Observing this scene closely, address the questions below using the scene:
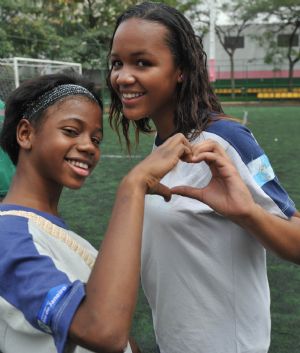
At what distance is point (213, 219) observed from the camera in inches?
52.9

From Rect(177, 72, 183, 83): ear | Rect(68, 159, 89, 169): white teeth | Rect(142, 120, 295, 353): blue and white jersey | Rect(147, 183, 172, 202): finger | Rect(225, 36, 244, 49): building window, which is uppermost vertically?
Rect(177, 72, 183, 83): ear

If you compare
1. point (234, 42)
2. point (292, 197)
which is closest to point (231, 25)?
point (234, 42)

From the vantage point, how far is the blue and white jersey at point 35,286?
0.94m

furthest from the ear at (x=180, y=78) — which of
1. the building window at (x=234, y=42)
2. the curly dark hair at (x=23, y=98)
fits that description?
the building window at (x=234, y=42)

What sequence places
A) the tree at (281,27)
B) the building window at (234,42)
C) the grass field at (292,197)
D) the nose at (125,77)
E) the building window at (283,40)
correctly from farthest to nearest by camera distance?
the building window at (234,42)
the building window at (283,40)
the tree at (281,27)
the grass field at (292,197)
the nose at (125,77)

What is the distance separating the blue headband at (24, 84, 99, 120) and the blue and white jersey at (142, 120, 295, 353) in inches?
13.0

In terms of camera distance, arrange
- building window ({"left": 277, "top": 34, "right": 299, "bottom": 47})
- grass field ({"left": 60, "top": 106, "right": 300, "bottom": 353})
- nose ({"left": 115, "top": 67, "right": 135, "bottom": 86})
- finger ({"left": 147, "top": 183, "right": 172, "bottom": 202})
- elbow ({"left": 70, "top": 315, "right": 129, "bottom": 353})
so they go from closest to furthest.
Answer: elbow ({"left": 70, "top": 315, "right": 129, "bottom": 353}) → finger ({"left": 147, "top": 183, "right": 172, "bottom": 202}) → nose ({"left": 115, "top": 67, "right": 135, "bottom": 86}) → grass field ({"left": 60, "top": 106, "right": 300, "bottom": 353}) → building window ({"left": 277, "top": 34, "right": 299, "bottom": 47})

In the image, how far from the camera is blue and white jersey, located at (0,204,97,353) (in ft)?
3.10

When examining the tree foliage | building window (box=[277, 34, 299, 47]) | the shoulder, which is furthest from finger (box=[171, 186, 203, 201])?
building window (box=[277, 34, 299, 47])

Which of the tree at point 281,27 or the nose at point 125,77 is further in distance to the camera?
the tree at point 281,27


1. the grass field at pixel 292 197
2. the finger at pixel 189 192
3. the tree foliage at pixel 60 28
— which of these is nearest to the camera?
the finger at pixel 189 192

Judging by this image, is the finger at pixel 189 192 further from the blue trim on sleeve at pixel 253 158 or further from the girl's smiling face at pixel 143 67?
the girl's smiling face at pixel 143 67

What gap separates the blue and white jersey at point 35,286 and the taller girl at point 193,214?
36cm

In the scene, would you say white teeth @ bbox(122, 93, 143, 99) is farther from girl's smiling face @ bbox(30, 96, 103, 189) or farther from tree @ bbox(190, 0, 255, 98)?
tree @ bbox(190, 0, 255, 98)
